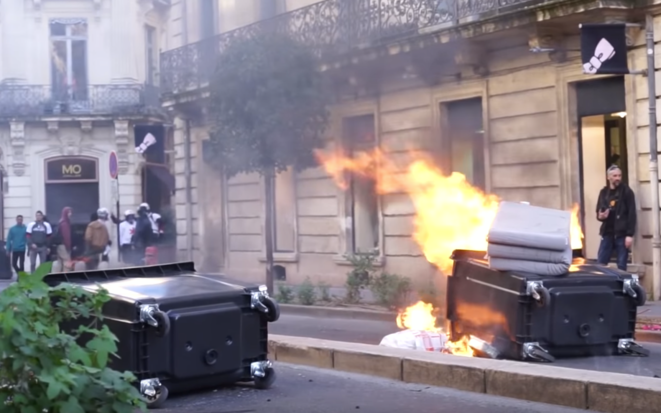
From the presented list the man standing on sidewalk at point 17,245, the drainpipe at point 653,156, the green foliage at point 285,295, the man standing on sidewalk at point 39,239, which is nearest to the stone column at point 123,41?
the man standing on sidewalk at point 17,245

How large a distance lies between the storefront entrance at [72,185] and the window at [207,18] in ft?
41.2

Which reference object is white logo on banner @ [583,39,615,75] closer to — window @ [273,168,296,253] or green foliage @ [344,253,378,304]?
green foliage @ [344,253,378,304]

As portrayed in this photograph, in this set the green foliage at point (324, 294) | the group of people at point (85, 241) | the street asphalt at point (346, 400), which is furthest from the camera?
the group of people at point (85, 241)

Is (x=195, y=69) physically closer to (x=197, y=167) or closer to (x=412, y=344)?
(x=197, y=167)

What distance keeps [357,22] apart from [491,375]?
13063 millimetres

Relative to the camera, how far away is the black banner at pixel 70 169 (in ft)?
121

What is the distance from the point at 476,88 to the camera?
Result: 18.1 m

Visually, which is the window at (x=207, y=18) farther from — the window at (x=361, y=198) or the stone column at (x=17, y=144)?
the stone column at (x=17, y=144)

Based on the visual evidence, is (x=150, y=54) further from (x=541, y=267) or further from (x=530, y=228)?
(x=541, y=267)

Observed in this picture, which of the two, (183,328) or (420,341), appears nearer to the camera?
(183,328)

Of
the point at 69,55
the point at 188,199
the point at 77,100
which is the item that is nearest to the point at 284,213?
the point at 188,199

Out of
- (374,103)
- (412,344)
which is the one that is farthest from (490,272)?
(374,103)

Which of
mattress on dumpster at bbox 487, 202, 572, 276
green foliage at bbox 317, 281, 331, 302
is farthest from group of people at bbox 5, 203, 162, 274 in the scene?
mattress on dumpster at bbox 487, 202, 572, 276

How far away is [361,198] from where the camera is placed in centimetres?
2098
